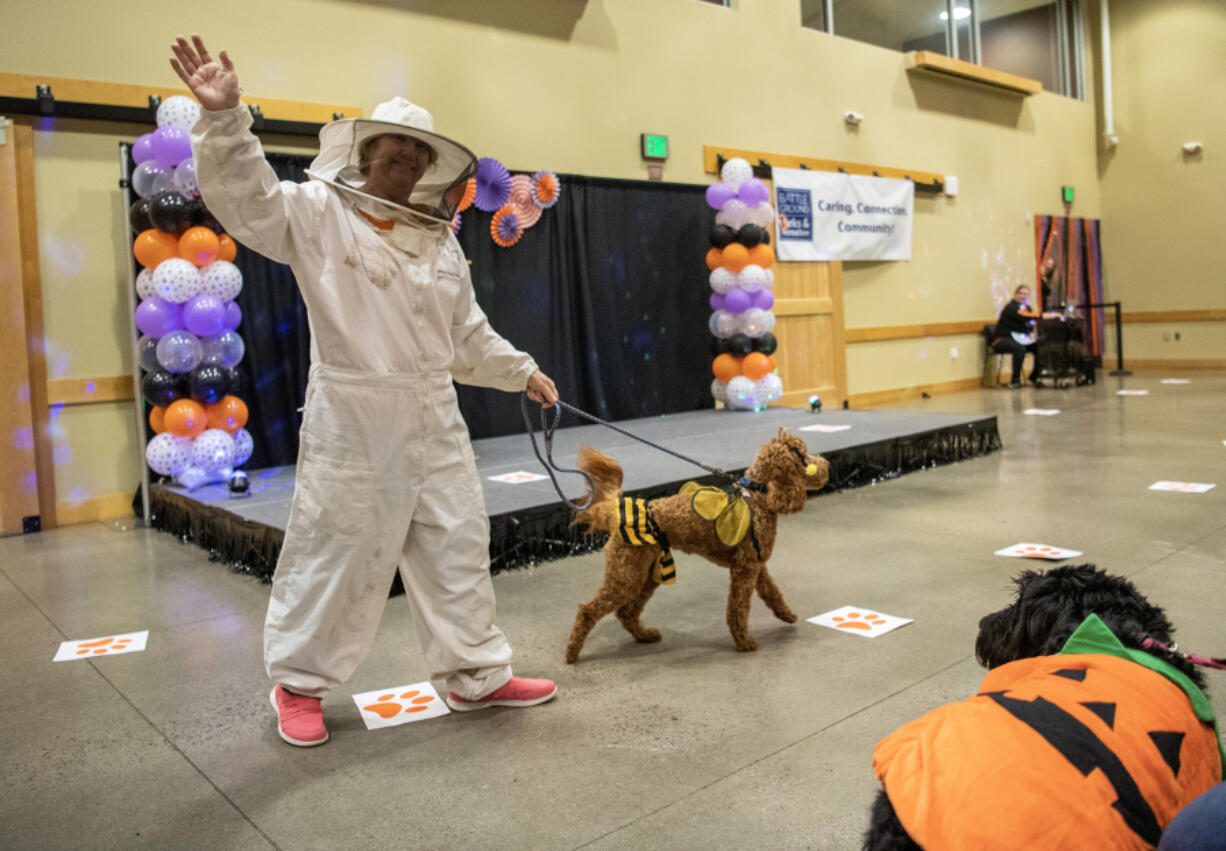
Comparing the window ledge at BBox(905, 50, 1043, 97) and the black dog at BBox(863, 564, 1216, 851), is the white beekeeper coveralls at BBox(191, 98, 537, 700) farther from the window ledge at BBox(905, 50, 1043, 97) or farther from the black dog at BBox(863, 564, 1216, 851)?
the window ledge at BBox(905, 50, 1043, 97)

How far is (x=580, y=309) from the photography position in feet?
24.7

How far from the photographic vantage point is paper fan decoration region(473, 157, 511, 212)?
670 centimetres

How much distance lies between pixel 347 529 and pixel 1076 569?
1.57 metres

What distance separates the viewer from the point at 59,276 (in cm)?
536

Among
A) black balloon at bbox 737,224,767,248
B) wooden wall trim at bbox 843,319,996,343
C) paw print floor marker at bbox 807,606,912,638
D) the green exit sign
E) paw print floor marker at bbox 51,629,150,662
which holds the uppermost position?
the green exit sign

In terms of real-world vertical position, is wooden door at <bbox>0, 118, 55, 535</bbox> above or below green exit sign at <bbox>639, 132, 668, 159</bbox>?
below

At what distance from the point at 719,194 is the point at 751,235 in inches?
17.6

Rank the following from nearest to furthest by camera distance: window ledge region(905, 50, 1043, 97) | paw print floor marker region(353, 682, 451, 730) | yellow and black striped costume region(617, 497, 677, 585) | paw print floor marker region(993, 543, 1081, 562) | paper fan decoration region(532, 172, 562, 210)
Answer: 1. paw print floor marker region(353, 682, 451, 730)
2. yellow and black striped costume region(617, 497, 677, 585)
3. paw print floor marker region(993, 543, 1081, 562)
4. paper fan decoration region(532, 172, 562, 210)
5. window ledge region(905, 50, 1043, 97)

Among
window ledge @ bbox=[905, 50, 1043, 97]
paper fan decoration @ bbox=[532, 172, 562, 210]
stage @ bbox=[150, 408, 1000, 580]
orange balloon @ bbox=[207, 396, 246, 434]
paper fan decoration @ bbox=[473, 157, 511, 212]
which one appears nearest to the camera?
stage @ bbox=[150, 408, 1000, 580]

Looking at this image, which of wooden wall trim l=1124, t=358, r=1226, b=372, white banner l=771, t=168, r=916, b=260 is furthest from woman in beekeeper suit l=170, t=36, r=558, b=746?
wooden wall trim l=1124, t=358, r=1226, b=372

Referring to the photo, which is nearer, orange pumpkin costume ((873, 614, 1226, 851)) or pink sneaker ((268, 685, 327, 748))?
orange pumpkin costume ((873, 614, 1226, 851))

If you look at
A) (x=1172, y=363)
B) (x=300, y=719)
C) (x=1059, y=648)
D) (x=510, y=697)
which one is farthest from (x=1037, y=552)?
(x=1172, y=363)

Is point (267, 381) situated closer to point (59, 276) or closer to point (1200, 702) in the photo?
point (59, 276)

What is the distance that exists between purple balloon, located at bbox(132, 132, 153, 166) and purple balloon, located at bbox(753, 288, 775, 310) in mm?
4455
